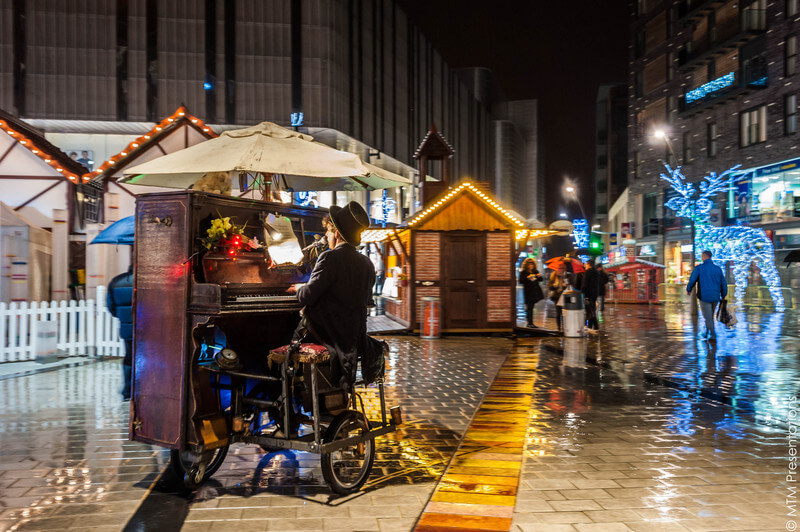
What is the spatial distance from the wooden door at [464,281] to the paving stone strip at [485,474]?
25.4ft

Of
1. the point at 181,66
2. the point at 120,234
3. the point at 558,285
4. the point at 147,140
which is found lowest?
the point at 558,285

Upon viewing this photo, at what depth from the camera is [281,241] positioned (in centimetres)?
593

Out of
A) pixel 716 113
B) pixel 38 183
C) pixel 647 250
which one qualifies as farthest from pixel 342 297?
pixel 647 250

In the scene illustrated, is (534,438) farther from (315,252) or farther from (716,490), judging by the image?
(315,252)

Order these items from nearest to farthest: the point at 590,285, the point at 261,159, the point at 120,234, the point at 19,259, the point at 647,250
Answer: the point at 261,159, the point at 120,234, the point at 19,259, the point at 590,285, the point at 647,250

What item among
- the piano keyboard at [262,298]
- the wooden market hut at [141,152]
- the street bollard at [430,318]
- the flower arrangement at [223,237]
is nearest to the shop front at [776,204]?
the street bollard at [430,318]

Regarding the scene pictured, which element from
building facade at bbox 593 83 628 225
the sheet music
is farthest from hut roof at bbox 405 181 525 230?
building facade at bbox 593 83 628 225

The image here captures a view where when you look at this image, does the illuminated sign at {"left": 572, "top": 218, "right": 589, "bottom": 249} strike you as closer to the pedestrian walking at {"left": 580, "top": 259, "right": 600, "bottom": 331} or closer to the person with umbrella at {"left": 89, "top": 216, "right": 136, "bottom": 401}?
the pedestrian walking at {"left": 580, "top": 259, "right": 600, "bottom": 331}

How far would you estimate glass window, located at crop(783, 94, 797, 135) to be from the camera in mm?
30709

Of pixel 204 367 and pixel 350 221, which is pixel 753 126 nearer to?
pixel 350 221

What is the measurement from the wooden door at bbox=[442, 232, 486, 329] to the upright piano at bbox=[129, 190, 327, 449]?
11.1 metres

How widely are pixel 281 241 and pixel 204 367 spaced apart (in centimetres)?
145

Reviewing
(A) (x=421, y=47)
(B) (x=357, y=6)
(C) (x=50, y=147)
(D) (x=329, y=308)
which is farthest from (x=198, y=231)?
(A) (x=421, y=47)

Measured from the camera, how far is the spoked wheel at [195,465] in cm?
482
